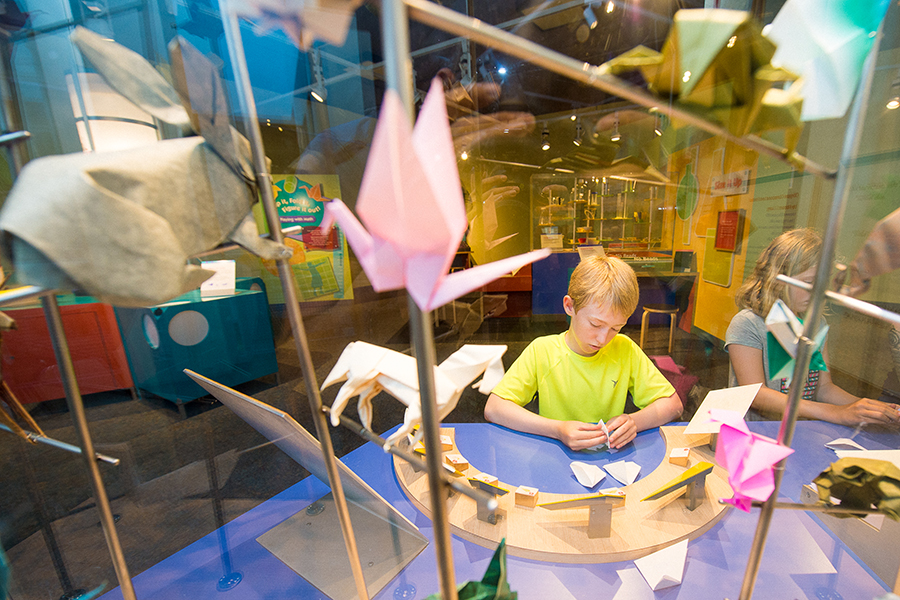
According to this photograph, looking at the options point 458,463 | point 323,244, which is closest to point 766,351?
point 458,463

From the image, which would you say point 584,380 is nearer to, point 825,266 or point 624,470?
point 624,470

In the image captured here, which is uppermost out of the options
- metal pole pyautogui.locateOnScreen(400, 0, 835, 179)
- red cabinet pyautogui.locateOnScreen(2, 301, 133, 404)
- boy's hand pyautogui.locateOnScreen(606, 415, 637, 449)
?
metal pole pyautogui.locateOnScreen(400, 0, 835, 179)

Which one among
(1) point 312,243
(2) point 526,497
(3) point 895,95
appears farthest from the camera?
(1) point 312,243

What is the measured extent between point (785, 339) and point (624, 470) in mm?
525

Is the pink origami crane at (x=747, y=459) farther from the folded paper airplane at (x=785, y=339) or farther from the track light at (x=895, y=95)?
the track light at (x=895, y=95)

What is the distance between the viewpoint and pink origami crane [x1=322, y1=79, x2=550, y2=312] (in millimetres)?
206

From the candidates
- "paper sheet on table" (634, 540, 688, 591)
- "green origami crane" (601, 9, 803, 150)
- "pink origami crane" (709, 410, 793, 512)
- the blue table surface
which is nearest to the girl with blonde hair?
the blue table surface

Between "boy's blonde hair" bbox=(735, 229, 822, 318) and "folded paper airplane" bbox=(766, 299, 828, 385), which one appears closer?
"folded paper airplane" bbox=(766, 299, 828, 385)

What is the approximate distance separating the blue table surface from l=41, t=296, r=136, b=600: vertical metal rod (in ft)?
0.79

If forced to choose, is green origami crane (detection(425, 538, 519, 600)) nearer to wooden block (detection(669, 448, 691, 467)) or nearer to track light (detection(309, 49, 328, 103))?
wooden block (detection(669, 448, 691, 467))

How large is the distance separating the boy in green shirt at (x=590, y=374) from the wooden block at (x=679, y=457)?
106 mm

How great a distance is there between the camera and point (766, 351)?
90 cm

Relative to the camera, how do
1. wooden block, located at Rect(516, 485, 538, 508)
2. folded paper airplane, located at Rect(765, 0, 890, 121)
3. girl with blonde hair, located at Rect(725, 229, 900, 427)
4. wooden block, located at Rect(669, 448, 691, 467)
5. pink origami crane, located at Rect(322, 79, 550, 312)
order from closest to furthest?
pink origami crane, located at Rect(322, 79, 550, 312)
folded paper airplane, located at Rect(765, 0, 890, 121)
wooden block, located at Rect(516, 485, 538, 508)
wooden block, located at Rect(669, 448, 691, 467)
girl with blonde hair, located at Rect(725, 229, 900, 427)

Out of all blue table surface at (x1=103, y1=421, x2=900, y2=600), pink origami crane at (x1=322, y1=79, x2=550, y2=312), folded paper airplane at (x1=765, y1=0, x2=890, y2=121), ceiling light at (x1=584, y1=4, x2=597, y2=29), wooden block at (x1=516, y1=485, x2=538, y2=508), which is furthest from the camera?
ceiling light at (x1=584, y1=4, x2=597, y2=29)
